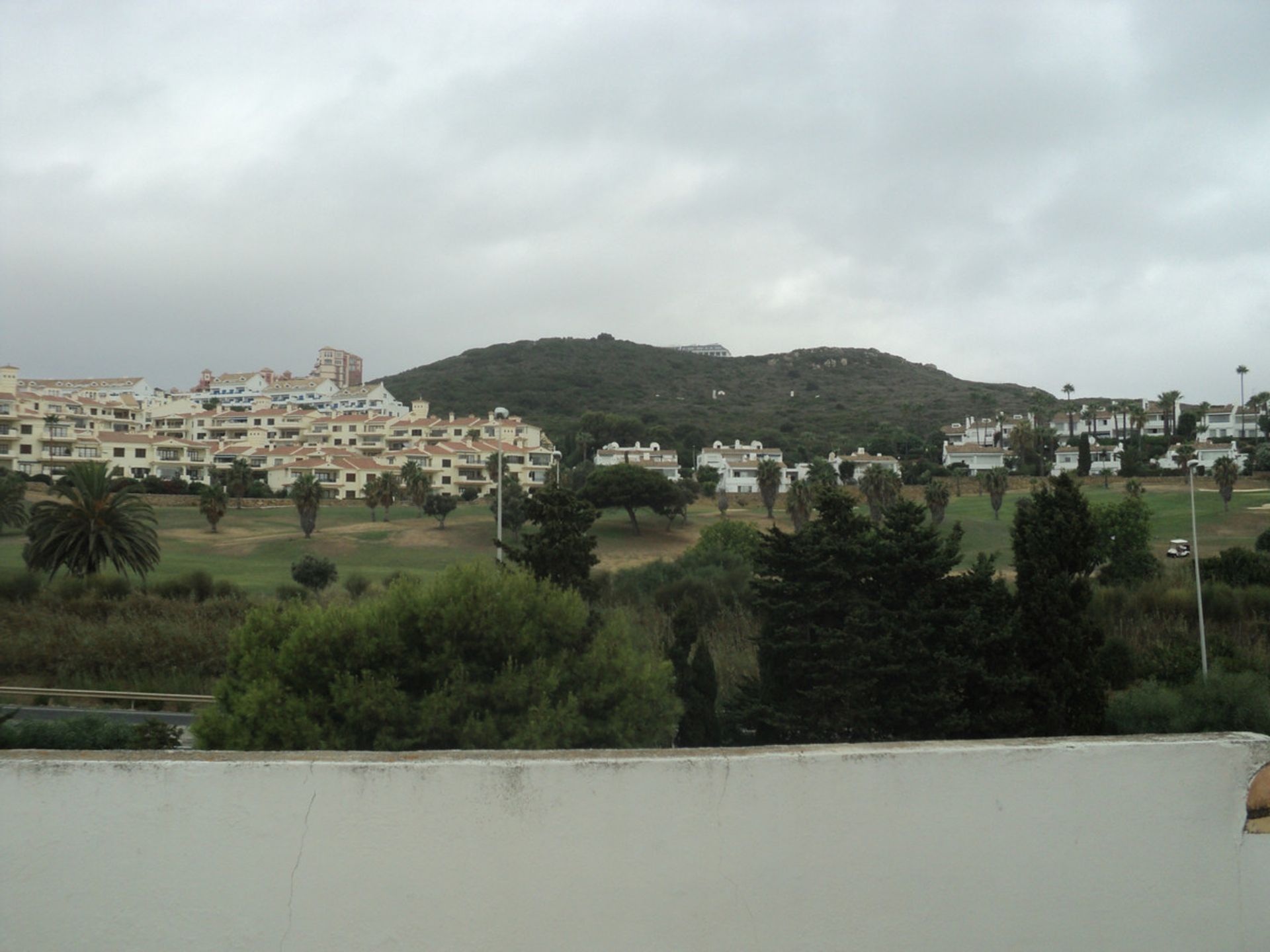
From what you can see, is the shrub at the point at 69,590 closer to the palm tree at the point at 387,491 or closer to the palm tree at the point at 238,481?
the palm tree at the point at 387,491

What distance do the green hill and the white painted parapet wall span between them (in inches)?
3240

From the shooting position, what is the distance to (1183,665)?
71.7 ft

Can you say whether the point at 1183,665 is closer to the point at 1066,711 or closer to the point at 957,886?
the point at 1066,711

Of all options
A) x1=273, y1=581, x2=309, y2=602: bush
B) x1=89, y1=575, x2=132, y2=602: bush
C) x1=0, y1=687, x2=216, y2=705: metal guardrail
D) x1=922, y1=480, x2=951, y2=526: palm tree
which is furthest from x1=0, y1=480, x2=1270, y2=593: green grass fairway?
x1=0, y1=687, x2=216, y2=705: metal guardrail

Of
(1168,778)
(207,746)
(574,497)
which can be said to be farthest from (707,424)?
(1168,778)

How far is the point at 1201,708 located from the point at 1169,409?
84.0 m

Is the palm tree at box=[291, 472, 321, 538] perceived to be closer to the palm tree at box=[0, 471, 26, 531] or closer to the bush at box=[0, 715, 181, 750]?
the palm tree at box=[0, 471, 26, 531]

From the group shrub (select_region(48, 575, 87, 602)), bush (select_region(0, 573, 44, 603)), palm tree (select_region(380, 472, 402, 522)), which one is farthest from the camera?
palm tree (select_region(380, 472, 402, 522))

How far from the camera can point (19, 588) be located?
27453mm

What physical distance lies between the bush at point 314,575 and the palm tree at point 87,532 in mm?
5251

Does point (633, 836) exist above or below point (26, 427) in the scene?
below

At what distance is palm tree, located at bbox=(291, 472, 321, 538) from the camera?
46000mm

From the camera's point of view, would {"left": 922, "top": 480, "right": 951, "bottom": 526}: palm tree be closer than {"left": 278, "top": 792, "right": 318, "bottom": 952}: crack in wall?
No

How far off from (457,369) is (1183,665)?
123378 mm
